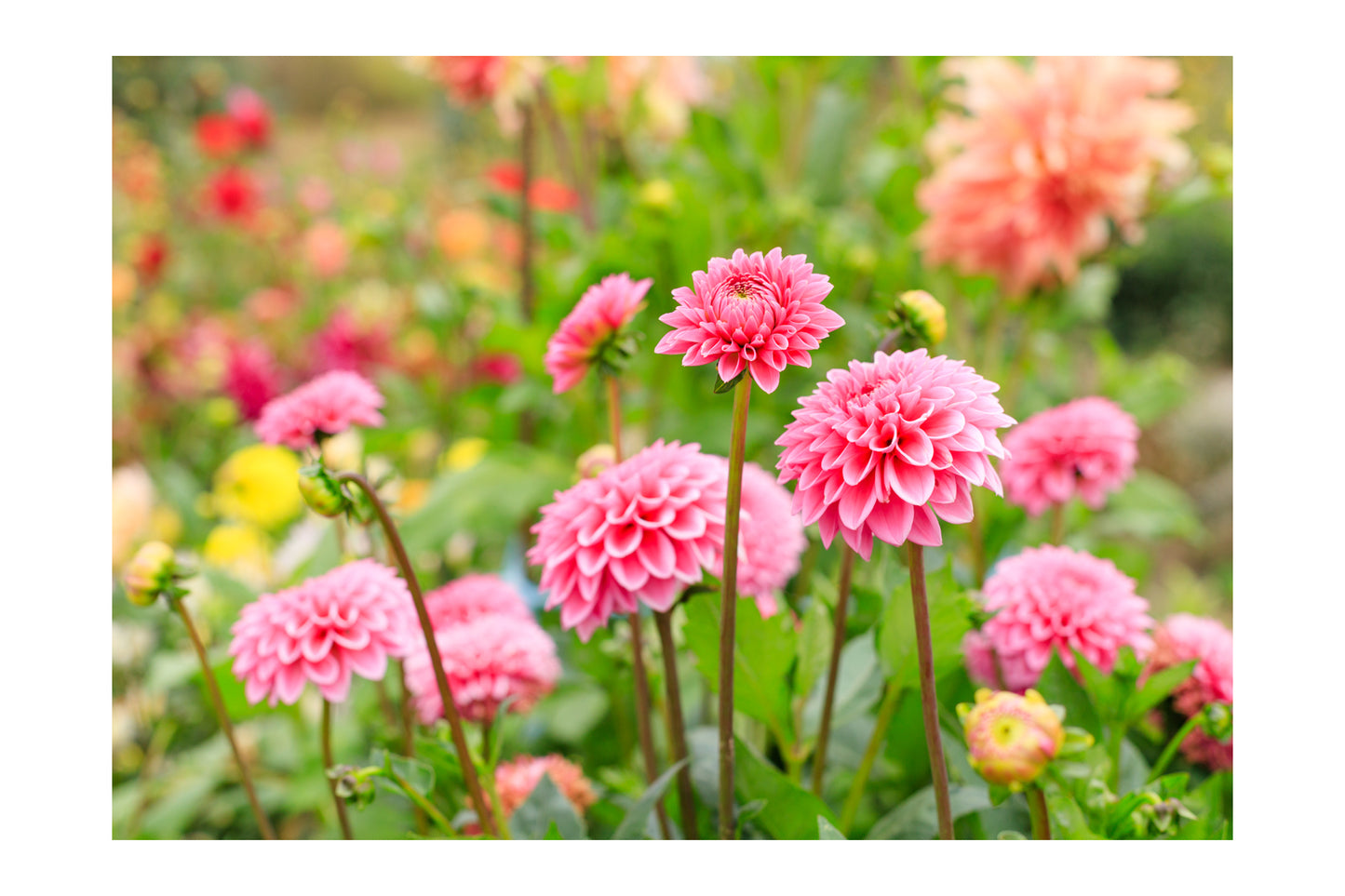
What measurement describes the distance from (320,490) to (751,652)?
0.21m

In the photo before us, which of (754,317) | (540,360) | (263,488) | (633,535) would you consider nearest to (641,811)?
(633,535)

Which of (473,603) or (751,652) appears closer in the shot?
(751,652)

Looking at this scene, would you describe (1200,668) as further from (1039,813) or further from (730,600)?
(730,600)

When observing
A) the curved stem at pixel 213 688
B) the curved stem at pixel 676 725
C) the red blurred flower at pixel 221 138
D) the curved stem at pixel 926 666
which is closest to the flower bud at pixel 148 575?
the curved stem at pixel 213 688

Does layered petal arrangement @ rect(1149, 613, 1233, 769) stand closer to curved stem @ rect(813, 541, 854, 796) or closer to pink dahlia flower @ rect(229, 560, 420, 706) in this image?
A: curved stem @ rect(813, 541, 854, 796)

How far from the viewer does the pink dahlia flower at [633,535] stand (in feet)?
1.23

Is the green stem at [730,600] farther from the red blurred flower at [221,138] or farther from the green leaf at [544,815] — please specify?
the red blurred flower at [221,138]

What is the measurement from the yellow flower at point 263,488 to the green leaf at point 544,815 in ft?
2.17

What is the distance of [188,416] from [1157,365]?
1.46 m

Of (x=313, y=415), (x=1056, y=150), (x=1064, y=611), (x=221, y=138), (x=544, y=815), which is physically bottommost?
(x=544, y=815)

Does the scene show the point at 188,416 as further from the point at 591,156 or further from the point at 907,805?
the point at 907,805

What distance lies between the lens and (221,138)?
5.87 feet

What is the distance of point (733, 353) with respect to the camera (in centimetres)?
32

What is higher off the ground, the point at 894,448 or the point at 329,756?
the point at 894,448
